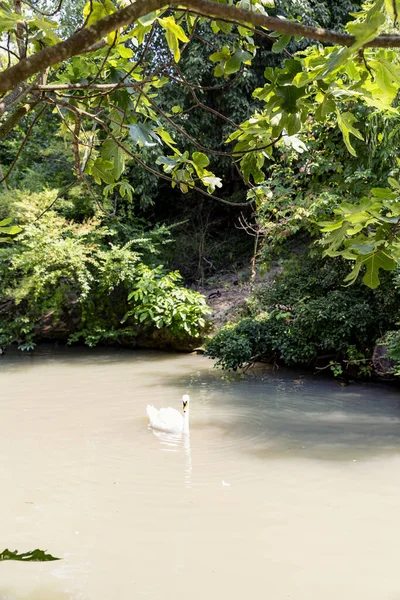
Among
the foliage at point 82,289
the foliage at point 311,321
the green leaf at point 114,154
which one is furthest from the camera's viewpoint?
the foliage at point 82,289

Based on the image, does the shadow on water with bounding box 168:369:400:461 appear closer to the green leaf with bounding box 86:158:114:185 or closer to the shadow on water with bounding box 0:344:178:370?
the shadow on water with bounding box 0:344:178:370

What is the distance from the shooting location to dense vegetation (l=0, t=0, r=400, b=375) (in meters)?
1.33

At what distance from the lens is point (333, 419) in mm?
6016

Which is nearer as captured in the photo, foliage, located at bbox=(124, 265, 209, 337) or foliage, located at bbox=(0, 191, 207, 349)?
foliage, located at bbox=(0, 191, 207, 349)

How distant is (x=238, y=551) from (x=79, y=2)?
41.6 ft

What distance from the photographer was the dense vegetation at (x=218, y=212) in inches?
52.5

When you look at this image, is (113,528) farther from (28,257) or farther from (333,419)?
(28,257)

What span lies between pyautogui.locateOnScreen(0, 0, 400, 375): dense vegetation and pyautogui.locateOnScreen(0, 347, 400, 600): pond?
1.16 m

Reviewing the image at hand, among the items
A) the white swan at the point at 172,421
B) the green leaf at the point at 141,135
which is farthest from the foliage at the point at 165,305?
the green leaf at the point at 141,135

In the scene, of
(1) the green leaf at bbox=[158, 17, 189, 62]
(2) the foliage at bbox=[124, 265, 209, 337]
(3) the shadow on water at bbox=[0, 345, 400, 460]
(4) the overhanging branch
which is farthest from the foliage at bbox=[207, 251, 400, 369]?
(4) the overhanging branch

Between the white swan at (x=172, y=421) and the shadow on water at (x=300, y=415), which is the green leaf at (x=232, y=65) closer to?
the shadow on water at (x=300, y=415)

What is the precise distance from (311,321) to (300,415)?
1.83m

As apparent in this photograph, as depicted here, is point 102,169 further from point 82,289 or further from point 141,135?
point 82,289

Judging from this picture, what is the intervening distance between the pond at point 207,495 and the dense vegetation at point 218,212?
45.8 inches
